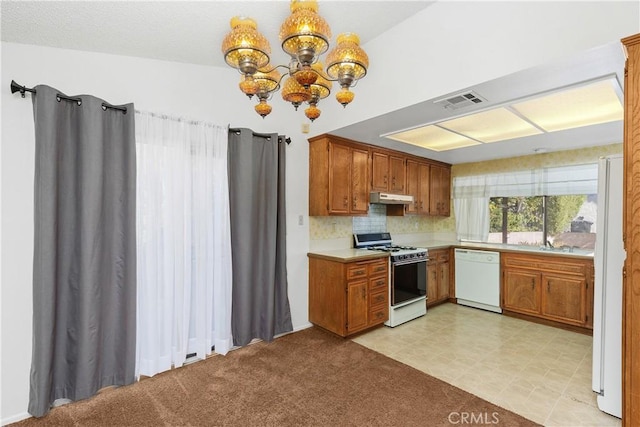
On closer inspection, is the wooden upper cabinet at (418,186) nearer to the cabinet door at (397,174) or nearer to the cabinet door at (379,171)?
the cabinet door at (397,174)

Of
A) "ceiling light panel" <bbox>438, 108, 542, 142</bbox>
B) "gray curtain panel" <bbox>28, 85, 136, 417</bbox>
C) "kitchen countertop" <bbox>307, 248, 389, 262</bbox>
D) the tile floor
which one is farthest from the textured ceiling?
the tile floor

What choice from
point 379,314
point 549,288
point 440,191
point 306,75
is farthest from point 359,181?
point 549,288

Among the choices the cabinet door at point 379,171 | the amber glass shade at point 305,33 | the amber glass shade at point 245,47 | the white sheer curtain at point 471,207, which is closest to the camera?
the amber glass shade at point 305,33

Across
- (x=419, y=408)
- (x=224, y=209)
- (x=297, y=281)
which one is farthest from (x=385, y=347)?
(x=224, y=209)

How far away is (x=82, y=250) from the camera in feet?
7.47

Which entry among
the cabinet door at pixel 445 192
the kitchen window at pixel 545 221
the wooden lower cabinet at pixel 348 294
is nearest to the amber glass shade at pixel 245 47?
the wooden lower cabinet at pixel 348 294

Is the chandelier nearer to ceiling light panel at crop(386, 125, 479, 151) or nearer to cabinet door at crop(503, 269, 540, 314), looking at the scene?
ceiling light panel at crop(386, 125, 479, 151)

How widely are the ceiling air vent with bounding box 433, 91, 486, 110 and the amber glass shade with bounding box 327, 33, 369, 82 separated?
1204 mm

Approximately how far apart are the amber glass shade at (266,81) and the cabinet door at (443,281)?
3.93 m

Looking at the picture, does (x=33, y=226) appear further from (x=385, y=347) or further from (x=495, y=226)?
(x=495, y=226)

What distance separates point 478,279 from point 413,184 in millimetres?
1728

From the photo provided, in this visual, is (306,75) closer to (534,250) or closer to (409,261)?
(409,261)

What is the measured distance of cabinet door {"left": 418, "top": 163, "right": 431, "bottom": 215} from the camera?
192 inches

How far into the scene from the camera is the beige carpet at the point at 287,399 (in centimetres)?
209
